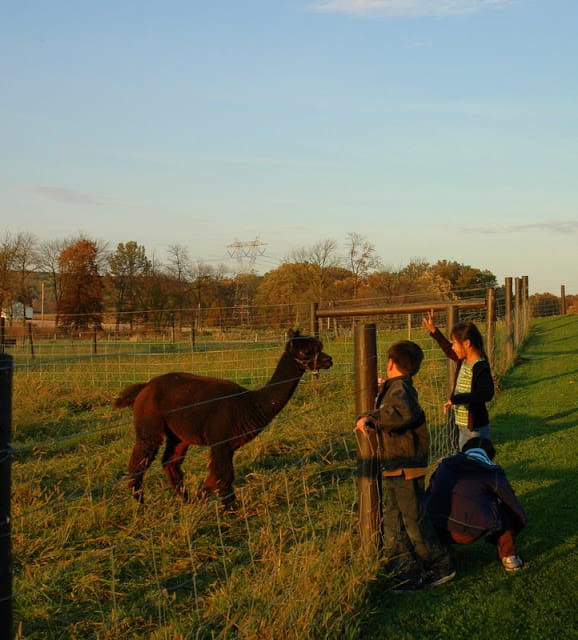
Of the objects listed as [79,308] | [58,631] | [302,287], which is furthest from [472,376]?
[79,308]

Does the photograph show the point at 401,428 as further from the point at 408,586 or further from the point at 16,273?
the point at 16,273

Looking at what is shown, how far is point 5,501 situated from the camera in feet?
6.98

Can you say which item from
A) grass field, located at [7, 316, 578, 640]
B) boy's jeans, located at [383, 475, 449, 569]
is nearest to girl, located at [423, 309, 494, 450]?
grass field, located at [7, 316, 578, 640]

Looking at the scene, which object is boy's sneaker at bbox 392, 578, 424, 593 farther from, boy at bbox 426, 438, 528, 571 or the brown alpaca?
the brown alpaca

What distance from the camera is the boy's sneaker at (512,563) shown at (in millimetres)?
4355

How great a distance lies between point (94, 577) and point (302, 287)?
39467 mm

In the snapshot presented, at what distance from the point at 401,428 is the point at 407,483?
31 cm

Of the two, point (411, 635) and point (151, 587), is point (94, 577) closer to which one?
point (151, 587)

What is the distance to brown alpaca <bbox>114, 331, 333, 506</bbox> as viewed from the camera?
19.4ft

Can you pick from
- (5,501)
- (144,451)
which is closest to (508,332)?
(144,451)

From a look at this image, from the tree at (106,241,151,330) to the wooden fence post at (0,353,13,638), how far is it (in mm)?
45031

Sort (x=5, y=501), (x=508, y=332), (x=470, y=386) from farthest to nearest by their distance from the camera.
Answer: (x=508, y=332) < (x=470, y=386) < (x=5, y=501)

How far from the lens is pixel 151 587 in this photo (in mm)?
4281

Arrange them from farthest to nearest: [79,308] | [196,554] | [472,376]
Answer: [79,308] → [472,376] → [196,554]
